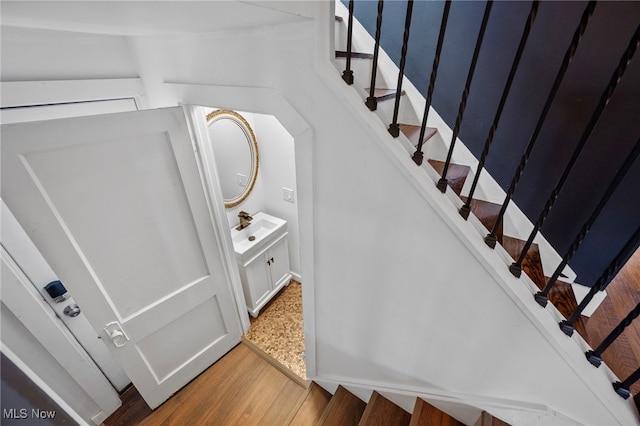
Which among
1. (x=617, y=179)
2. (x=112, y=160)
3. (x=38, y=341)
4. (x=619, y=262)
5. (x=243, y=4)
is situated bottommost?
(x=38, y=341)

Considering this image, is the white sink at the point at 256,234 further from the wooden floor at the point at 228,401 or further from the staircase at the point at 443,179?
the staircase at the point at 443,179

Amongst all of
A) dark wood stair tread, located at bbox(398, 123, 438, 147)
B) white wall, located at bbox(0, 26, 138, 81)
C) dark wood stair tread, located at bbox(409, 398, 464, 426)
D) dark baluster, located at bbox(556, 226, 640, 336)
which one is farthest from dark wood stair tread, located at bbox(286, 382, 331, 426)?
white wall, located at bbox(0, 26, 138, 81)

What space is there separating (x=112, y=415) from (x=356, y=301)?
1930mm

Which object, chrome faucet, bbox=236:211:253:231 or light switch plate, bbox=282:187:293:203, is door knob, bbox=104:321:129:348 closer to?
chrome faucet, bbox=236:211:253:231

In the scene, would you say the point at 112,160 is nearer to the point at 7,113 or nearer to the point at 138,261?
the point at 7,113

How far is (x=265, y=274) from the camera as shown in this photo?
99.3 inches

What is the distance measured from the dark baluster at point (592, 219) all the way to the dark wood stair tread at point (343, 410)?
4.54 feet

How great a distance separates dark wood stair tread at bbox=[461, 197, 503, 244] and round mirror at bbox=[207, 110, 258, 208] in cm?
194

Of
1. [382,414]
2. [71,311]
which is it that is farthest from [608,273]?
[71,311]

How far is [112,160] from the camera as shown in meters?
1.24

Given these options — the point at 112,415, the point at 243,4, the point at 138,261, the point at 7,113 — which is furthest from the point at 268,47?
the point at 112,415

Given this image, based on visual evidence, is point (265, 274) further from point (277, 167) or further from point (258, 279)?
point (277, 167)

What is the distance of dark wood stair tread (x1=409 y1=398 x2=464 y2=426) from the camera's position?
1307mm

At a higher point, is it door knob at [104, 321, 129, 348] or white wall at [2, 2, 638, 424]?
white wall at [2, 2, 638, 424]
